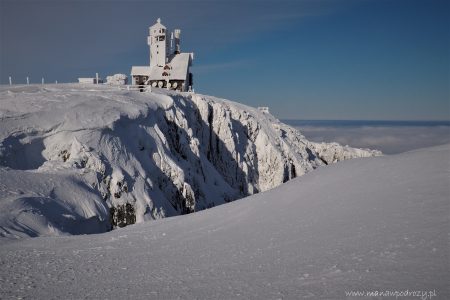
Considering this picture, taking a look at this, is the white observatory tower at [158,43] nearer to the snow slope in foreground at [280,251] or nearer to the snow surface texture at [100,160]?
the snow surface texture at [100,160]

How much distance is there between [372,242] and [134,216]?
16.0m

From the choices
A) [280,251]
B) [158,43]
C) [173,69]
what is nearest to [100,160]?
[280,251]

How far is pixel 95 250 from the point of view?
24.4ft

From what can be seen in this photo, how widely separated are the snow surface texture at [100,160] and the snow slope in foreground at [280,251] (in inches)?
196

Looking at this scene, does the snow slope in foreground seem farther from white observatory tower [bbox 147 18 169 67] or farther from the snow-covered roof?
white observatory tower [bbox 147 18 169 67]

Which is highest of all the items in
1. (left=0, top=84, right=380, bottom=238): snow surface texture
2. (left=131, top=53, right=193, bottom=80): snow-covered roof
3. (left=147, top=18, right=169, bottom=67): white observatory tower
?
(left=147, top=18, right=169, bottom=67): white observatory tower

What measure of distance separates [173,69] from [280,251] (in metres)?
48.2

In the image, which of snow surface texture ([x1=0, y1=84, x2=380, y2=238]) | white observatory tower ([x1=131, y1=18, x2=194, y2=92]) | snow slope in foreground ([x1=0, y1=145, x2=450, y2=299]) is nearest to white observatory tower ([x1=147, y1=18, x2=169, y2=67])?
white observatory tower ([x1=131, y1=18, x2=194, y2=92])

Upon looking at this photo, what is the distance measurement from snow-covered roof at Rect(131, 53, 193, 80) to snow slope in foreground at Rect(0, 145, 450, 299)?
43217 mm

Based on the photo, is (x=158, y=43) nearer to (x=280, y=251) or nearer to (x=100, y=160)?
(x=100, y=160)

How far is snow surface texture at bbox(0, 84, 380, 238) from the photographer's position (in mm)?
13766

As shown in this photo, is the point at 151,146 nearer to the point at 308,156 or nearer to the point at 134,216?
the point at 134,216

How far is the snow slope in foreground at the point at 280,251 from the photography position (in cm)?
479

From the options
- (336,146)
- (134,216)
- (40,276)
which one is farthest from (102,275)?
(336,146)
